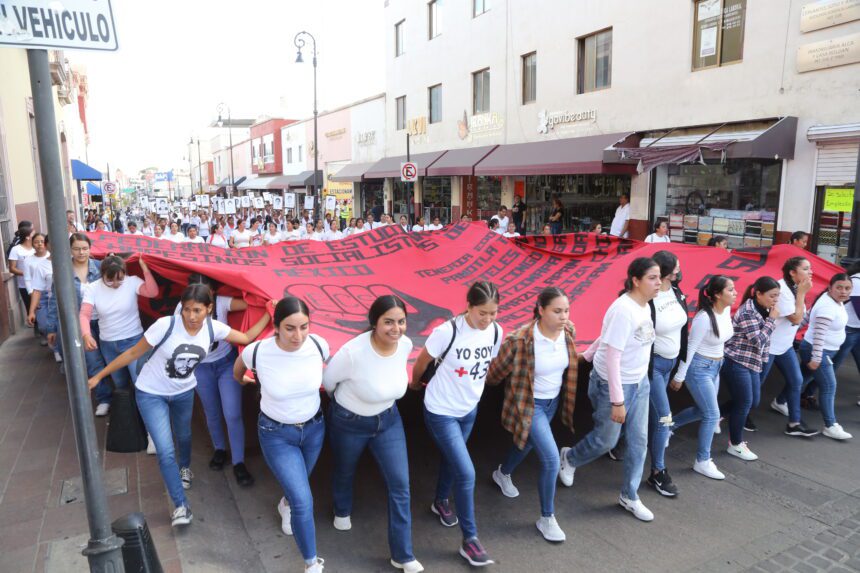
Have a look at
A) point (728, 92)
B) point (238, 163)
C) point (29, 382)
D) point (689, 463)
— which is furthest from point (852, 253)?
point (238, 163)

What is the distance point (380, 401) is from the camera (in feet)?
12.4

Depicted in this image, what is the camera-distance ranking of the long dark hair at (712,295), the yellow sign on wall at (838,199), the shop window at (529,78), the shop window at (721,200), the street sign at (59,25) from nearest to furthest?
the street sign at (59,25)
the long dark hair at (712,295)
the yellow sign on wall at (838,199)
the shop window at (721,200)
the shop window at (529,78)

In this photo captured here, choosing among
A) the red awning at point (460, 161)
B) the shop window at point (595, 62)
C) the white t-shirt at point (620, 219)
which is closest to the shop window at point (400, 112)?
the red awning at point (460, 161)

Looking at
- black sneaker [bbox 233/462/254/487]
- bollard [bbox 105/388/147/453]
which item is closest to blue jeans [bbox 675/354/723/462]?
black sneaker [bbox 233/462/254/487]

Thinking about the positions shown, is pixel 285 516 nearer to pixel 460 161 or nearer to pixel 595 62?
pixel 595 62

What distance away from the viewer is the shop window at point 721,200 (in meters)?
13.0

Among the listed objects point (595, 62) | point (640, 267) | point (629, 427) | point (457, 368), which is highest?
point (595, 62)

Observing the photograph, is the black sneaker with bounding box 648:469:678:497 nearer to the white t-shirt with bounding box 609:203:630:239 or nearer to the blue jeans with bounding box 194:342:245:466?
the blue jeans with bounding box 194:342:245:466

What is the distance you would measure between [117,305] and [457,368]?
10.8 ft

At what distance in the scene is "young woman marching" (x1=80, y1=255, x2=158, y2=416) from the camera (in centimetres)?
526

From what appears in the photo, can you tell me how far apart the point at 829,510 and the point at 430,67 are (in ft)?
76.9

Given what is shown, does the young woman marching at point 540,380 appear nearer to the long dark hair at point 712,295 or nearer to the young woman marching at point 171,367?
the long dark hair at point 712,295

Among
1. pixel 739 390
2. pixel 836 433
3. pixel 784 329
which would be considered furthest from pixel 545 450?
pixel 836 433

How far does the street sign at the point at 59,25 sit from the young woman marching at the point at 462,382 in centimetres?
244
